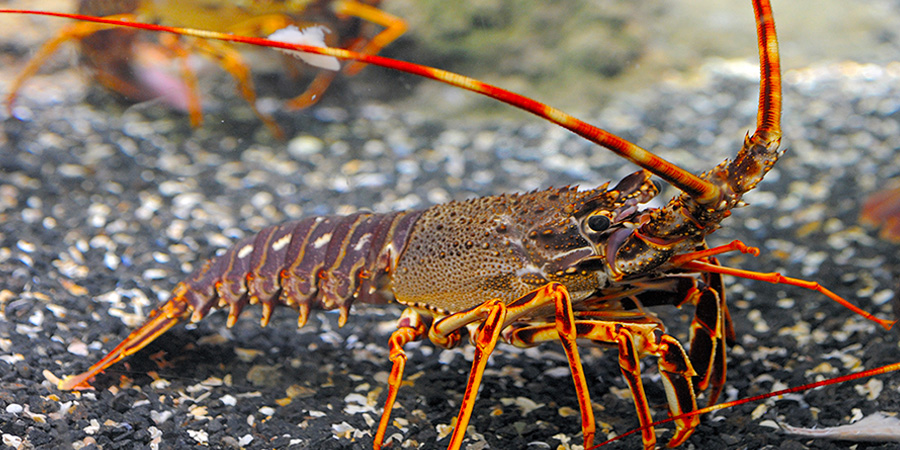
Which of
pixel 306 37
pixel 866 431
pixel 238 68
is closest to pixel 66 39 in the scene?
pixel 238 68

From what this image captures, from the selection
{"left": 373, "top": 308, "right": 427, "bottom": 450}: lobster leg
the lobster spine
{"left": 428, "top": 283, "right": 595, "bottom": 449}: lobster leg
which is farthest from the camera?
the lobster spine

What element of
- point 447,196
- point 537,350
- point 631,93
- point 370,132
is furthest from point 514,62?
point 537,350

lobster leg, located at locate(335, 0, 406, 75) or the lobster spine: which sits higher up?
lobster leg, located at locate(335, 0, 406, 75)

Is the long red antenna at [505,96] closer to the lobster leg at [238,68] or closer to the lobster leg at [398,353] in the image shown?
the lobster leg at [398,353]

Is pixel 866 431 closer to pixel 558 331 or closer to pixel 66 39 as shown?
pixel 558 331

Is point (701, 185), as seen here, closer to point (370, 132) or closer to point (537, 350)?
point (537, 350)

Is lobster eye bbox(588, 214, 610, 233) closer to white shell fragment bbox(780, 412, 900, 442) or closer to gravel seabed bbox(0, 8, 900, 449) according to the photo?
gravel seabed bbox(0, 8, 900, 449)

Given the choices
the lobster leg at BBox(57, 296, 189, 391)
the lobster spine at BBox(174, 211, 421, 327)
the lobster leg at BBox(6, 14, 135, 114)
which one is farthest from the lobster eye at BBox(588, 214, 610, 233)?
the lobster leg at BBox(6, 14, 135, 114)
